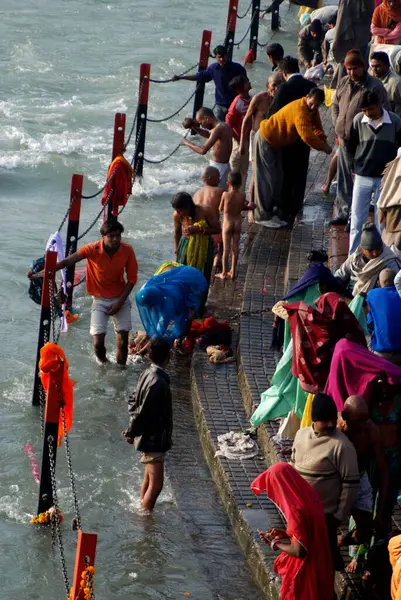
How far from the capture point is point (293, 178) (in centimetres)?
1336

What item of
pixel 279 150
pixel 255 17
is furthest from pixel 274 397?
pixel 255 17

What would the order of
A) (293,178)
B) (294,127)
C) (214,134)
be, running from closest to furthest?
(294,127), (293,178), (214,134)

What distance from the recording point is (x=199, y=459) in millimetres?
9758

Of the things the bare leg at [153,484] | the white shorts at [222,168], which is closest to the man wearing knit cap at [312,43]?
the white shorts at [222,168]

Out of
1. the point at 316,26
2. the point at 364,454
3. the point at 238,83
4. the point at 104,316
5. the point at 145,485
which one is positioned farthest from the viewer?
the point at 316,26

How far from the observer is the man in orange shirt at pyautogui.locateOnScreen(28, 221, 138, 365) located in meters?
11.0

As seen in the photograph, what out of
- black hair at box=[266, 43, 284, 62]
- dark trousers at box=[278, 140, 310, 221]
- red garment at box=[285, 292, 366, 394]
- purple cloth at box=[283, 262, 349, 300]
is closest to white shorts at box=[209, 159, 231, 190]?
dark trousers at box=[278, 140, 310, 221]

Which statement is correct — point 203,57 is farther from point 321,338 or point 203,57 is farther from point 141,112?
point 321,338

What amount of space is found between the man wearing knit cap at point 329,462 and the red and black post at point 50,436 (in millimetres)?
1990

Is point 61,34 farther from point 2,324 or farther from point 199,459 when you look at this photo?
point 199,459

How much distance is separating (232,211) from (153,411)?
3.86 metres

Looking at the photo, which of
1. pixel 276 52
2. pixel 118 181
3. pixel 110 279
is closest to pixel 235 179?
pixel 110 279

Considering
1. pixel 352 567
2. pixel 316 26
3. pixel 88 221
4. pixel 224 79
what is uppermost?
pixel 316 26

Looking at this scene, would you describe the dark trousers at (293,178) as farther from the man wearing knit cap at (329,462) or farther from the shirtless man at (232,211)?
the man wearing knit cap at (329,462)
